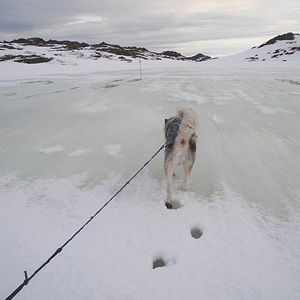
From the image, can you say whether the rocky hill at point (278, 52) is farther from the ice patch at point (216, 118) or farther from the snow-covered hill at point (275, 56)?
the ice patch at point (216, 118)

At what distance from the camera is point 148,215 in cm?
240

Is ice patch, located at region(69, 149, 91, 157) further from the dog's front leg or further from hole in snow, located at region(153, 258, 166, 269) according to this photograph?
hole in snow, located at region(153, 258, 166, 269)

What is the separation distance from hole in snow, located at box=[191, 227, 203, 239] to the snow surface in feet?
0.08

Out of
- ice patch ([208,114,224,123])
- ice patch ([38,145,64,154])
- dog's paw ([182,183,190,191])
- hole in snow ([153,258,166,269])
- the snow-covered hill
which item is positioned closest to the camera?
hole in snow ([153,258,166,269])

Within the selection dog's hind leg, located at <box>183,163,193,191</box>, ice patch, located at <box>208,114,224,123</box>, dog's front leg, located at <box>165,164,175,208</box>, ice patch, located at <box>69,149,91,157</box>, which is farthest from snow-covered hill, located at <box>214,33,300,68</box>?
dog's front leg, located at <box>165,164,175,208</box>

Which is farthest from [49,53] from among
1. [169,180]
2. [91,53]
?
[169,180]

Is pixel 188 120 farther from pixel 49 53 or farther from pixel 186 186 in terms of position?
pixel 49 53

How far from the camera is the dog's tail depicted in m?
2.35

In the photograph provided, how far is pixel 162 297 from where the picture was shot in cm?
159

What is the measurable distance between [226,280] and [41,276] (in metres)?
1.48

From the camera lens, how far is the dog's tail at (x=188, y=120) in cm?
235

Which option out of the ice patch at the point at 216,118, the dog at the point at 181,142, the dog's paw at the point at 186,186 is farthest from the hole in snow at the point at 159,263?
the ice patch at the point at 216,118

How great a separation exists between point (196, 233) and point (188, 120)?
1.18 m

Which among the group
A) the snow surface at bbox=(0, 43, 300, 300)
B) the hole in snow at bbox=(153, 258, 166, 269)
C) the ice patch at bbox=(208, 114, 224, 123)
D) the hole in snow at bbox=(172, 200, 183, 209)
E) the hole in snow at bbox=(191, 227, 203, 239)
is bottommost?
the hole in snow at bbox=(153, 258, 166, 269)
